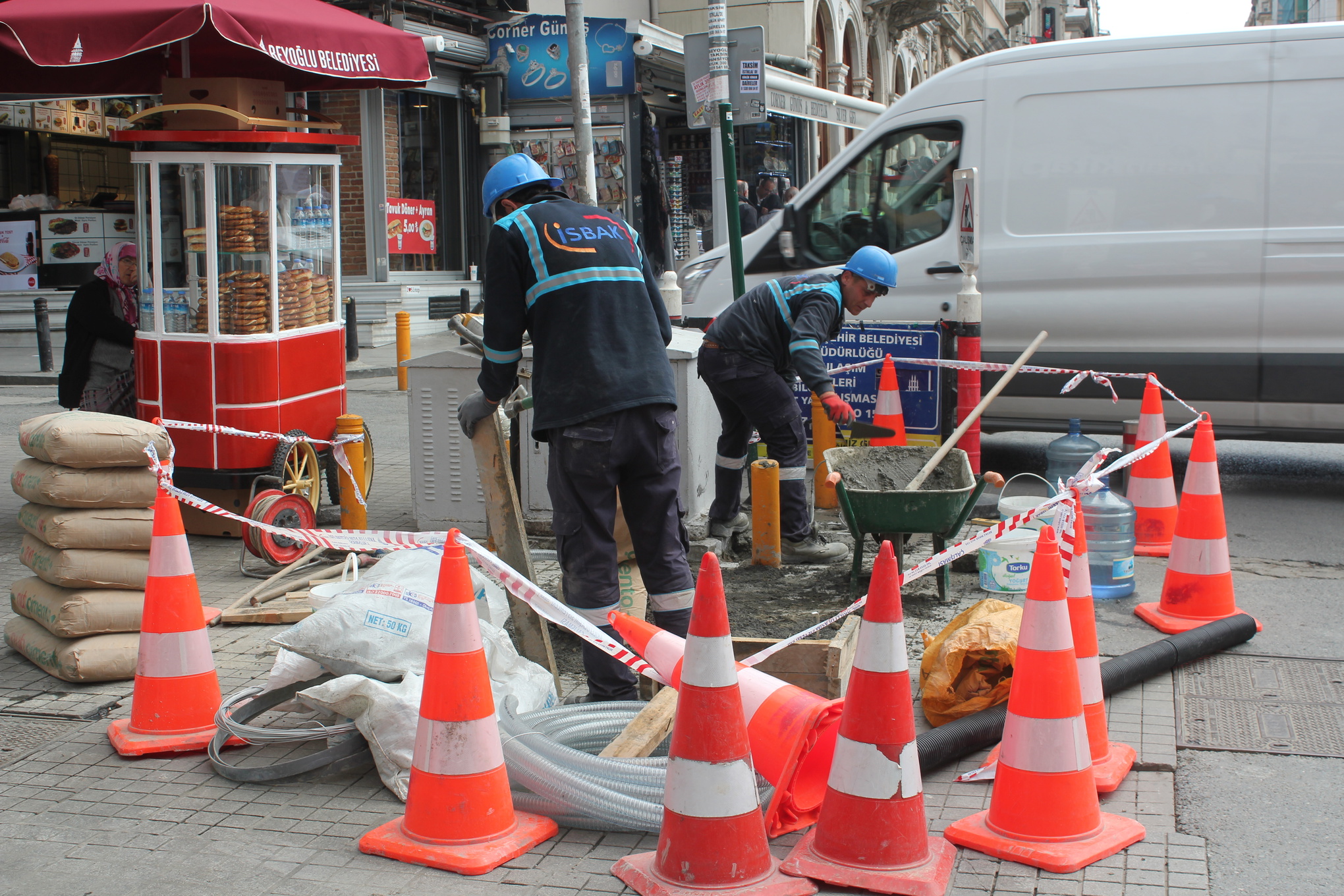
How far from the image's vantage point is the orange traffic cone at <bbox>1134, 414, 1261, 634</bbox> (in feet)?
16.8

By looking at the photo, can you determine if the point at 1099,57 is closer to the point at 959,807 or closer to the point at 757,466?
the point at 757,466

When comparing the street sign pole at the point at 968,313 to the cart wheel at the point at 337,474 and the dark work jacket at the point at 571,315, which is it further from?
the cart wheel at the point at 337,474

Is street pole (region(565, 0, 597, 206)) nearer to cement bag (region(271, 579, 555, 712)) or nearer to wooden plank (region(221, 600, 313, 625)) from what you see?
wooden plank (region(221, 600, 313, 625))

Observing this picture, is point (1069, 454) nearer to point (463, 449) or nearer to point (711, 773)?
point (463, 449)

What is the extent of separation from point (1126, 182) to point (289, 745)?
621 cm

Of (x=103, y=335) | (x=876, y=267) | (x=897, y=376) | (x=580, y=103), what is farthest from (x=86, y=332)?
(x=580, y=103)

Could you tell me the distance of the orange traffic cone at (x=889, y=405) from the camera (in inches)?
291

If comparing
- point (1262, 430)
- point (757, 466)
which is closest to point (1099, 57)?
Answer: point (1262, 430)

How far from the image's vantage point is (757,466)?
6246mm

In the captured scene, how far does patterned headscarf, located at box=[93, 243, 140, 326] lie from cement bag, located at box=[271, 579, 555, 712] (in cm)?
404

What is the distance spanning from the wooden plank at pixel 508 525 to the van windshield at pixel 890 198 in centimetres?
454

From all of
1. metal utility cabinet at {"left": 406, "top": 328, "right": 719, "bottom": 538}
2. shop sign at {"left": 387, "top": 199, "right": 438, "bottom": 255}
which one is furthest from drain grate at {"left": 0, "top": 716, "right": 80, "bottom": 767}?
shop sign at {"left": 387, "top": 199, "right": 438, "bottom": 255}

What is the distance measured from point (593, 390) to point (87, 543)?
6.92ft

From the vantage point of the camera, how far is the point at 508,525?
4703 millimetres
